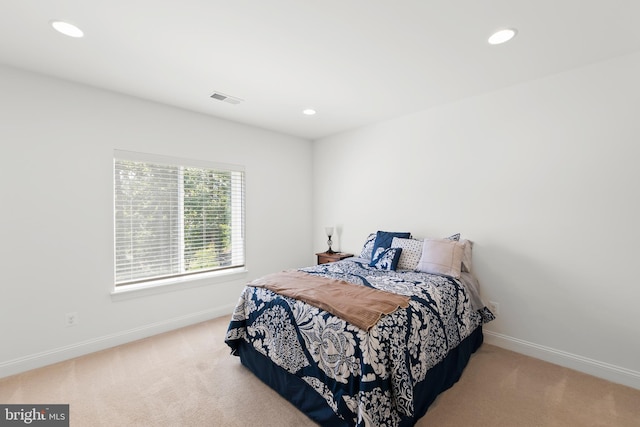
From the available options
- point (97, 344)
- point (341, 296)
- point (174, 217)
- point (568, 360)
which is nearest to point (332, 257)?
point (341, 296)

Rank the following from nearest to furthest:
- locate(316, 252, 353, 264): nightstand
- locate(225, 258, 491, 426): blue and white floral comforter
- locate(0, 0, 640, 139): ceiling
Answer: locate(225, 258, 491, 426): blue and white floral comforter < locate(0, 0, 640, 139): ceiling < locate(316, 252, 353, 264): nightstand

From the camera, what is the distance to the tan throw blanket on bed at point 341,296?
1.69 meters

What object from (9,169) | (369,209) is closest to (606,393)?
(369,209)

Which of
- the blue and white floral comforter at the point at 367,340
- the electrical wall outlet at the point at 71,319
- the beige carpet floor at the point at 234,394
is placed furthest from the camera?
the electrical wall outlet at the point at 71,319

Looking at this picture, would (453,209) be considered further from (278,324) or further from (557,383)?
(278,324)

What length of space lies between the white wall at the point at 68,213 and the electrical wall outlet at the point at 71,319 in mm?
35

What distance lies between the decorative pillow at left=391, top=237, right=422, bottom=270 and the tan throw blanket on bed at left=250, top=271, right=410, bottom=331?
0.86 meters

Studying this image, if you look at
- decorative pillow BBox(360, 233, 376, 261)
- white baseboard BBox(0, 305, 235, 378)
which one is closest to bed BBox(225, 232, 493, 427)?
decorative pillow BBox(360, 233, 376, 261)

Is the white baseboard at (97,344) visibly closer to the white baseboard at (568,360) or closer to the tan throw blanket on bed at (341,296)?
the tan throw blanket on bed at (341,296)

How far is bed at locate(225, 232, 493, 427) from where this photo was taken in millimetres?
1545

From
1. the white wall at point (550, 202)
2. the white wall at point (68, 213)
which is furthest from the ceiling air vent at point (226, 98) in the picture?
the white wall at point (550, 202)

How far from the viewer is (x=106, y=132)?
9.10 feet

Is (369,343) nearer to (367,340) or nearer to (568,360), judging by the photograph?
(367,340)

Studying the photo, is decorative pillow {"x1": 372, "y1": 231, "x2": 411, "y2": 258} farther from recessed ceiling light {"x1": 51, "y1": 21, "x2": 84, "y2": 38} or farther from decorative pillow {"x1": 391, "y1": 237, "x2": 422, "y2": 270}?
recessed ceiling light {"x1": 51, "y1": 21, "x2": 84, "y2": 38}
